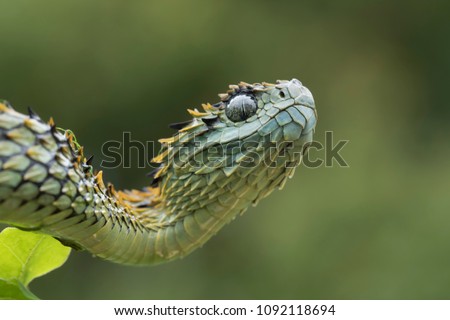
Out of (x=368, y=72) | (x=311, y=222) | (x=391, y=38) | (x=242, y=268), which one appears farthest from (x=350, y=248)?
(x=391, y=38)

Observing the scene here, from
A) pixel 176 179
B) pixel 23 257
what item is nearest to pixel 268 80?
pixel 176 179

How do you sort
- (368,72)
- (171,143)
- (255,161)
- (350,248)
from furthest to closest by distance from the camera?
(368,72) < (350,248) < (171,143) < (255,161)

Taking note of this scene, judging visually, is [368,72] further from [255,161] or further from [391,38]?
[255,161]

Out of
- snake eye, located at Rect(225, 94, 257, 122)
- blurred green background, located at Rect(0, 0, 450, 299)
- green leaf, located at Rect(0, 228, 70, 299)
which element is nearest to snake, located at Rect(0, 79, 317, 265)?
snake eye, located at Rect(225, 94, 257, 122)

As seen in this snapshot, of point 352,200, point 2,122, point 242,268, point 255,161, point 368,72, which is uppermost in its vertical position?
point 368,72

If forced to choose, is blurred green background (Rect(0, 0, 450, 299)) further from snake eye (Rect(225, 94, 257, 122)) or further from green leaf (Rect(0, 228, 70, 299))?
snake eye (Rect(225, 94, 257, 122))

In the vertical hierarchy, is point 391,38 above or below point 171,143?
above

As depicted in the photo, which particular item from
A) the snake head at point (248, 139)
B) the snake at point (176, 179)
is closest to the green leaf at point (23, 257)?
the snake at point (176, 179)

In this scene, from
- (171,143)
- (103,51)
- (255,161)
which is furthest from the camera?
(103,51)
